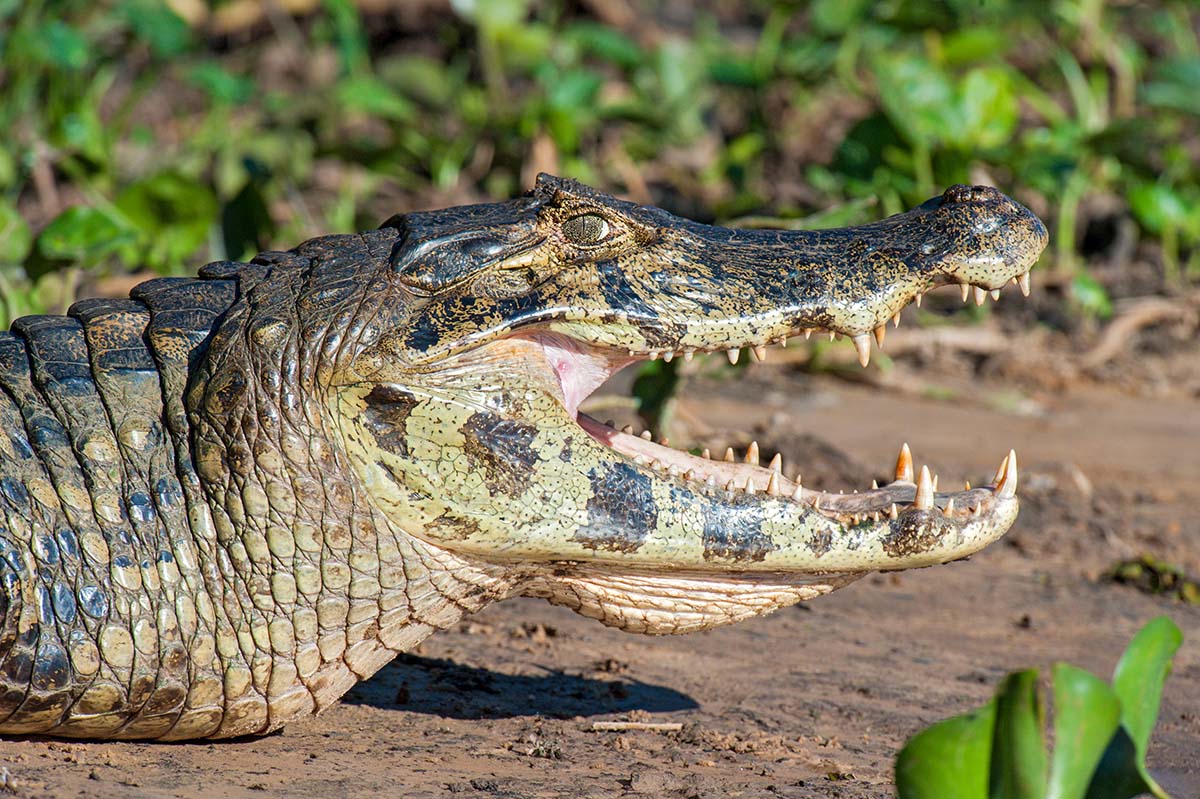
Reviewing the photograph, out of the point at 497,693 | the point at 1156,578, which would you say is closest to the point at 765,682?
the point at 497,693

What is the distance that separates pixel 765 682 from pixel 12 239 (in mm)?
3195

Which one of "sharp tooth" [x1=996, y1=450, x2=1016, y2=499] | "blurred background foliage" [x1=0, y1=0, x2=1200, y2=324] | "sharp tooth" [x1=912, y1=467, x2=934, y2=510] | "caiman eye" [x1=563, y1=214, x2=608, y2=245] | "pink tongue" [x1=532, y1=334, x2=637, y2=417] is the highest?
"blurred background foliage" [x1=0, y1=0, x2=1200, y2=324]

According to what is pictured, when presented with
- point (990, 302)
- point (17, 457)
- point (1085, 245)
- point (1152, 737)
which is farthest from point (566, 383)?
point (1085, 245)

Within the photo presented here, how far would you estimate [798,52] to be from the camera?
827 centimetres

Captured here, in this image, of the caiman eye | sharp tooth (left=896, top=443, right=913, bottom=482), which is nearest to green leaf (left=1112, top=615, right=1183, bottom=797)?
sharp tooth (left=896, top=443, right=913, bottom=482)

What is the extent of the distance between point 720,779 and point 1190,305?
505 cm

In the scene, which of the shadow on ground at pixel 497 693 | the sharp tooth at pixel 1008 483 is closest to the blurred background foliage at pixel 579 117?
the shadow on ground at pixel 497 693

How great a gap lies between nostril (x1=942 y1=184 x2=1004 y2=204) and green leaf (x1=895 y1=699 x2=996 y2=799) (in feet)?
4.40

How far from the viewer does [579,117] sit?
7.41 m

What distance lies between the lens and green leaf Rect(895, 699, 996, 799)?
196 centimetres

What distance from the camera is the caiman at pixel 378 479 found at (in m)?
2.57

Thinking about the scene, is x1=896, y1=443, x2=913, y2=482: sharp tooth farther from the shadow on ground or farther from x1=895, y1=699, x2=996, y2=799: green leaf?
x1=895, y1=699, x2=996, y2=799: green leaf

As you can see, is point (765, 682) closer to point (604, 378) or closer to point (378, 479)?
point (604, 378)

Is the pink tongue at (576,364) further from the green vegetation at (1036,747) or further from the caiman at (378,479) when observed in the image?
the green vegetation at (1036,747)
